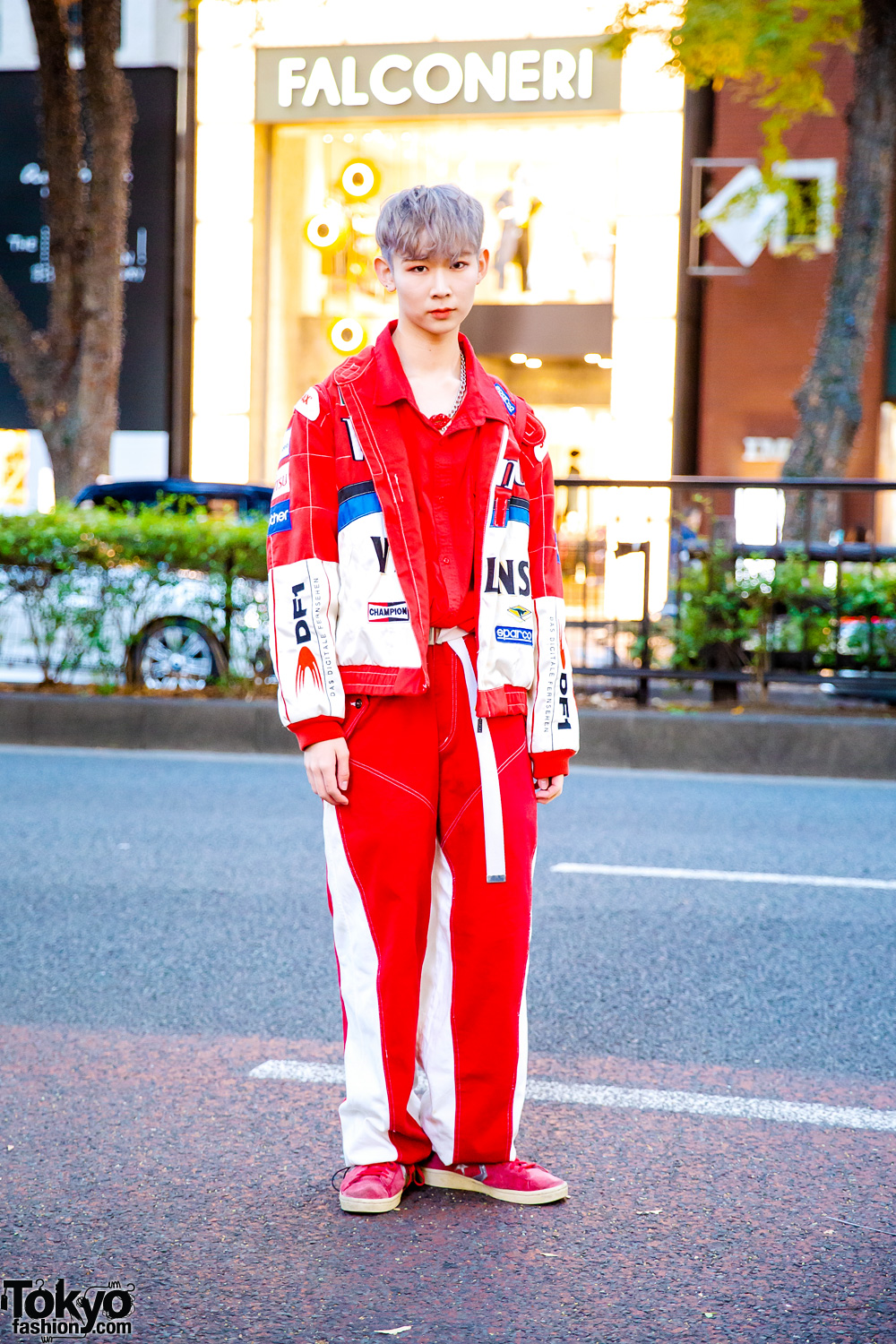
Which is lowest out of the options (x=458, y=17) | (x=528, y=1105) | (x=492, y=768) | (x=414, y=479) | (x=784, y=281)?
(x=528, y=1105)

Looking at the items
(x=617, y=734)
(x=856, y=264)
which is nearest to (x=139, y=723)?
(x=617, y=734)

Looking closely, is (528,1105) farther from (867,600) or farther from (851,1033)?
(867,600)

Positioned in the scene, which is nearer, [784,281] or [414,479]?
[414,479]

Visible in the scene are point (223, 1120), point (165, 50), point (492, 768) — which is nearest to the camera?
point (492, 768)

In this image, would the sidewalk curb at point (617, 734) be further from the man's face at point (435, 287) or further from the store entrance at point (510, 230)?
the store entrance at point (510, 230)

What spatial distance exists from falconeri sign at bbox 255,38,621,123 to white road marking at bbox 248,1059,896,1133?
1869 centimetres

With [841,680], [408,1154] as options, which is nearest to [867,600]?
[841,680]

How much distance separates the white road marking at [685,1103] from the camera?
11.0 ft

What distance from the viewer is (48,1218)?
9.05ft

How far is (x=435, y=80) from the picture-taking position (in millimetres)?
20547

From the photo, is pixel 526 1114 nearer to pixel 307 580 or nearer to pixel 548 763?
pixel 548 763

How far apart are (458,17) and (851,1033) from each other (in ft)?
62.8

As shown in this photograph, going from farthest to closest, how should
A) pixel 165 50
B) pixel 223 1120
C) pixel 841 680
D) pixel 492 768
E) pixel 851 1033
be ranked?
1. pixel 165 50
2. pixel 841 680
3. pixel 851 1033
4. pixel 223 1120
5. pixel 492 768

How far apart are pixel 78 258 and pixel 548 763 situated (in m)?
12.8
